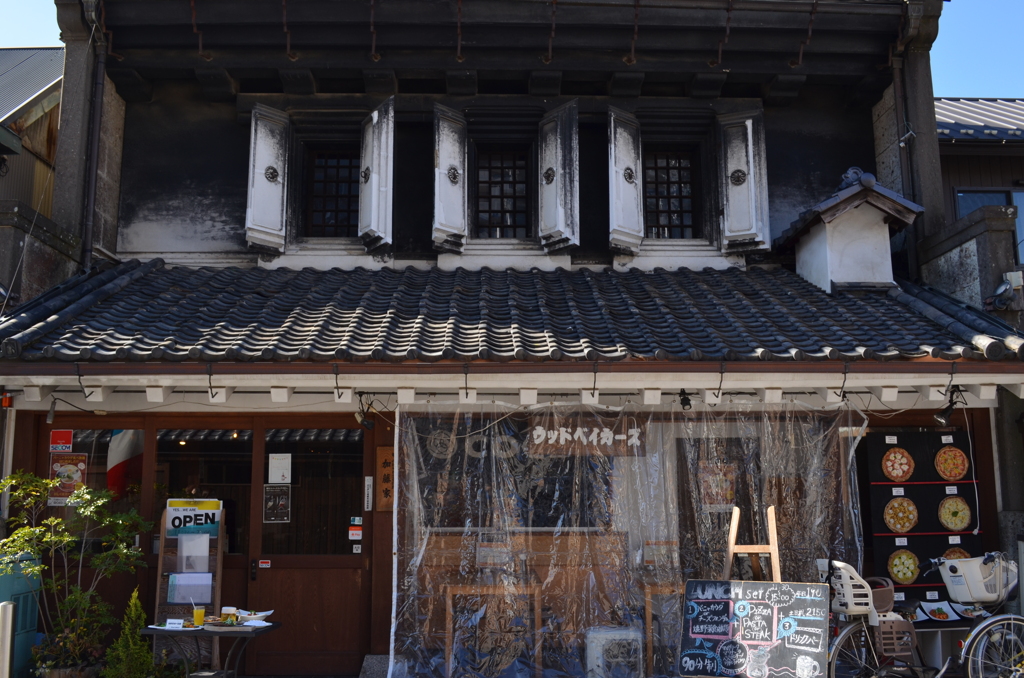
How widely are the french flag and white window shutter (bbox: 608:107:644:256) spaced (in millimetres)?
6469

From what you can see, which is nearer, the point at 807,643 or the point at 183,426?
the point at 807,643

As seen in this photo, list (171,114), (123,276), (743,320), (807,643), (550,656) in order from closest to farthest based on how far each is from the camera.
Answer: (807,643) < (550,656) < (743,320) < (123,276) < (171,114)

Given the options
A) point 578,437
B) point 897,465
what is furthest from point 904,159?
point 578,437

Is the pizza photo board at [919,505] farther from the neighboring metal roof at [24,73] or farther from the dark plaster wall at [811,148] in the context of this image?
Result: the neighboring metal roof at [24,73]

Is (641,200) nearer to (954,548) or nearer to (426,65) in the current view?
(426,65)

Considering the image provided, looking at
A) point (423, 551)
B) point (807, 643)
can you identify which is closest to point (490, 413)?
point (423, 551)

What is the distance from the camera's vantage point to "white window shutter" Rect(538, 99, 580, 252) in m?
10.8

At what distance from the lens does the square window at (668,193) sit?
469 inches

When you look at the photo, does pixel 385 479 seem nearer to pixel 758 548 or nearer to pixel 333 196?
pixel 758 548

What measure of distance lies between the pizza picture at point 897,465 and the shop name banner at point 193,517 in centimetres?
758

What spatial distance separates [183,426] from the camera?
9336 millimetres

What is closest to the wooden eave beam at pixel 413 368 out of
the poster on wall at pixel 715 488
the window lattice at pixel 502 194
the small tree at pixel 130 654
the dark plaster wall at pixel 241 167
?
the poster on wall at pixel 715 488

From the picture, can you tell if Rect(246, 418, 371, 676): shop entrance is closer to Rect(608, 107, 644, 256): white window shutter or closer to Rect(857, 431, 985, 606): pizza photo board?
Rect(608, 107, 644, 256): white window shutter

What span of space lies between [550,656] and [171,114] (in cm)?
899
